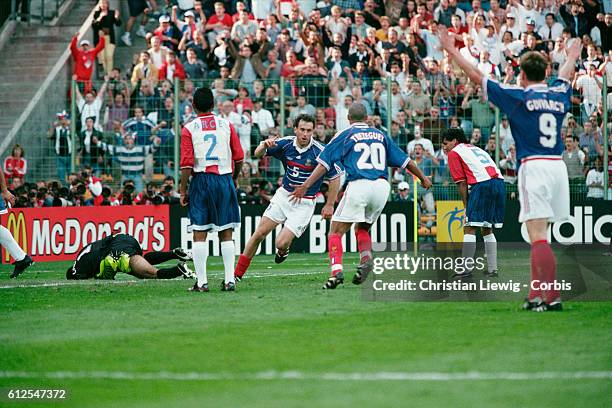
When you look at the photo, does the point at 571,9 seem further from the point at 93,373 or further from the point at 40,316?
the point at 93,373

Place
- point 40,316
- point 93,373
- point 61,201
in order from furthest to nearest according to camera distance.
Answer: point 61,201, point 40,316, point 93,373

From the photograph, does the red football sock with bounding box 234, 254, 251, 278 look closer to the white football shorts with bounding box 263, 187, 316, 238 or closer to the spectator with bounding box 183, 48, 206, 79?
the white football shorts with bounding box 263, 187, 316, 238

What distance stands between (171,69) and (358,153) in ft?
40.0

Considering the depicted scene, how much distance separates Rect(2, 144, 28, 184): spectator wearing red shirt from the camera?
74.2 feet

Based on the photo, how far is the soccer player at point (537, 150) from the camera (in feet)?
32.8

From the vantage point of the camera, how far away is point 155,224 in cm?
2188

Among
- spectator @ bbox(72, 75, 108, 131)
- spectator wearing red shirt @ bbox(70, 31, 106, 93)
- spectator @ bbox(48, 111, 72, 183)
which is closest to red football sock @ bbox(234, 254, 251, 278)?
spectator @ bbox(72, 75, 108, 131)

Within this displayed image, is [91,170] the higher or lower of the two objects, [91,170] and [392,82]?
the lower

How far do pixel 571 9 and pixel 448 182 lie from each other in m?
5.41

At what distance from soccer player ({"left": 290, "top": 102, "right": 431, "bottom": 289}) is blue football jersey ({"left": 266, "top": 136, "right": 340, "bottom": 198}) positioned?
1.54 meters

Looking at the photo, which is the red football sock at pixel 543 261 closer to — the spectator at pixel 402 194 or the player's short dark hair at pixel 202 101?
the player's short dark hair at pixel 202 101

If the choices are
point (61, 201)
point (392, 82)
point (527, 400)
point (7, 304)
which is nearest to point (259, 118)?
point (392, 82)

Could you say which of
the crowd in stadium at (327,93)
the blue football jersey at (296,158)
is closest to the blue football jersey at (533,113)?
the blue football jersey at (296,158)

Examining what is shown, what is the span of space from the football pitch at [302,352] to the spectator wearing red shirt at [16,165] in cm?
1089
